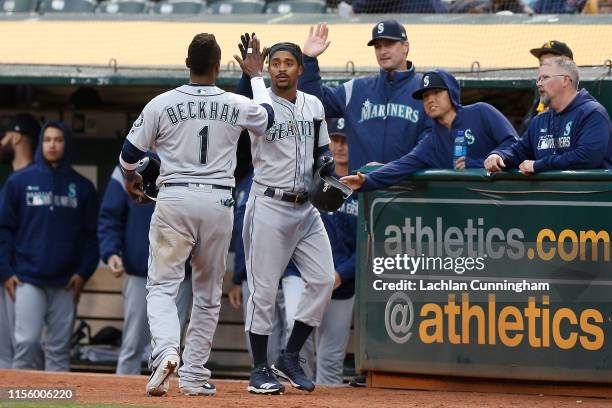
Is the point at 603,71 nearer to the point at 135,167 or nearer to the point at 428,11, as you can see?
the point at 428,11

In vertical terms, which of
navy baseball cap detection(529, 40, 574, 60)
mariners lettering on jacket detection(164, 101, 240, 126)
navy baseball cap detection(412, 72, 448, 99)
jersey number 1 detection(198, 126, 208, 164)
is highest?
navy baseball cap detection(529, 40, 574, 60)

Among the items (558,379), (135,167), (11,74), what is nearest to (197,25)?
(11,74)

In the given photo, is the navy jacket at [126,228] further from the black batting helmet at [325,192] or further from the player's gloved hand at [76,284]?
the black batting helmet at [325,192]

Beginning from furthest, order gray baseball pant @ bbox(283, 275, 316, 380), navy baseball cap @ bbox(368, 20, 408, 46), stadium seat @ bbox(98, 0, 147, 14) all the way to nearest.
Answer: stadium seat @ bbox(98, 0, 147, 14) → gray baseball pant @ bbox(283, 275, 316, 380) → navy baseball cap @ bbox(368, 20, 408, 46)

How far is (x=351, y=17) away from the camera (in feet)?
34.9

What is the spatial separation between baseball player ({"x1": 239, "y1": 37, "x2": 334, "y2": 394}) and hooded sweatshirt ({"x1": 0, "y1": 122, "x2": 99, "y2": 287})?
320cm

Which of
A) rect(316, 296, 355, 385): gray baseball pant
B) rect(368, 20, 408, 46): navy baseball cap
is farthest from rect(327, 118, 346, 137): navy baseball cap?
rect(316, 296, 355, 385): gray baseball pant

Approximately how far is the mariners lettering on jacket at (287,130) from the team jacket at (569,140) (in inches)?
42.0

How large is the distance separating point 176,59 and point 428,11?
7.41 ft

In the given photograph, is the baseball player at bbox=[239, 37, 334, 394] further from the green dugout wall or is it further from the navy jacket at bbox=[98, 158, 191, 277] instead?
the navy jacket at bbox=[98, 158, 191, 277]

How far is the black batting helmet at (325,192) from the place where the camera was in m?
6.75

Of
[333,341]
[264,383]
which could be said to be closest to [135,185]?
[264,383]

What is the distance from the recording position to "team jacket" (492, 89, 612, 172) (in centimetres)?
679

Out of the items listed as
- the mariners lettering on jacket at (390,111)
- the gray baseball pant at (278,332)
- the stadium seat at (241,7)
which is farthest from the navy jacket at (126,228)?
the stadium seat at (241,7)
